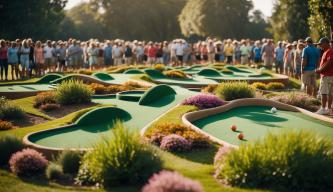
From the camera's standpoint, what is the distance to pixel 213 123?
14164 mm

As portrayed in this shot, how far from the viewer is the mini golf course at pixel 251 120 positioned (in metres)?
12.8

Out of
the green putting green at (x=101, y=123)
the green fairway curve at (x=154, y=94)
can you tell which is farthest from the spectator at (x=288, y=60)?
the green putting green at (x=101, y=123)

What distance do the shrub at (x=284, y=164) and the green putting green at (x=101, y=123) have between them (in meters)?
2.17

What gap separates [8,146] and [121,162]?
131 inches

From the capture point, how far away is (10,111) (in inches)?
632

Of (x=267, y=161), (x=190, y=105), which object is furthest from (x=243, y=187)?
(x=190, y=105)

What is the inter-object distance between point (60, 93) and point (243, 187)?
34.1 feet

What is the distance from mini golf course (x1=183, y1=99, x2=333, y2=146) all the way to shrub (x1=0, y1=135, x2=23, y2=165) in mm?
4124

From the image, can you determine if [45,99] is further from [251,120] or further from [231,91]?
[251,120]

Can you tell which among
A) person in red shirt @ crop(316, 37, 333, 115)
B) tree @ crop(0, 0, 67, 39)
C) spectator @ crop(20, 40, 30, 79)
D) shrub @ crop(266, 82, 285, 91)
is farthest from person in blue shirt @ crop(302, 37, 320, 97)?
tree @ crop(0, 0, 67, 39)

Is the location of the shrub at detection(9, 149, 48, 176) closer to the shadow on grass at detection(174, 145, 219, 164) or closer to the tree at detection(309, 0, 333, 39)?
the shadow on grass at detection(174, 145, 219, 164)

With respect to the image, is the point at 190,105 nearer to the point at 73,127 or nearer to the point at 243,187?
the point at 73,127

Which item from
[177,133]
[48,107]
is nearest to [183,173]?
[177,133]

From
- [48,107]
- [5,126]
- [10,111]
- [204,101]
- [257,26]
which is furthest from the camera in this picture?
[257,26]
